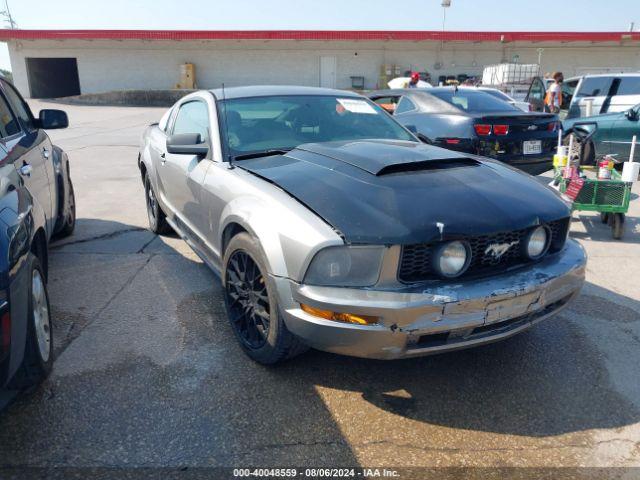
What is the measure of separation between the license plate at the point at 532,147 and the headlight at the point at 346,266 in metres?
4.99

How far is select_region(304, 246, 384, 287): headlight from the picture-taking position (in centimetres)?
232

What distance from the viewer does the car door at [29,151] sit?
348 cm

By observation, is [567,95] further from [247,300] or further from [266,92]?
[247,300]

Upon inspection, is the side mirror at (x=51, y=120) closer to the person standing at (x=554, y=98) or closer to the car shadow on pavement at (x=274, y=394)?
the car shadow on pavement at (x=274, y=394)

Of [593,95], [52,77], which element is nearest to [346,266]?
[593,95]

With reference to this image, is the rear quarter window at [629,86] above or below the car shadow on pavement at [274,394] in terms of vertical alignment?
above

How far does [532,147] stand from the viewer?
661cm

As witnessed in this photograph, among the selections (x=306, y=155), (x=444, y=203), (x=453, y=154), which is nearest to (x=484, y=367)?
(x=444, y=203)

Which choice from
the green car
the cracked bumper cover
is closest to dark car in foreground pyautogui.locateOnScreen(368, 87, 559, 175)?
the green car

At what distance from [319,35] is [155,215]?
87.5 ft

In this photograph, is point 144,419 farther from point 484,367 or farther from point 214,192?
point 484,367

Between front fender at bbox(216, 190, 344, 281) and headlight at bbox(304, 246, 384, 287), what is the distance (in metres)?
0.05

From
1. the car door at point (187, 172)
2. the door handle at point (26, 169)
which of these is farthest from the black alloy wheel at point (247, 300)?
the door handle at point (26, 169)

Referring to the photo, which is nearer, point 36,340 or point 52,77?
point 36,340
